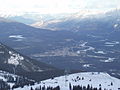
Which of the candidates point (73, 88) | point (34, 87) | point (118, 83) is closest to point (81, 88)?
point (73, 88)

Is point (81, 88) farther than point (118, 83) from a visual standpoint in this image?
No

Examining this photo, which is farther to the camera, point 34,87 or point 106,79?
point 106,79

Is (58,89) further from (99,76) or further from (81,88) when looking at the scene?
(99,76)

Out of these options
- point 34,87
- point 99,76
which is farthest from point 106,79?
point 34,87

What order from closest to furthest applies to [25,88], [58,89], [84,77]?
[58,89], [25,88], [84,77]

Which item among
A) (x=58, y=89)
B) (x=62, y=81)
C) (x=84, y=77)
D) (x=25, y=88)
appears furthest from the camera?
(x=84, y=77)

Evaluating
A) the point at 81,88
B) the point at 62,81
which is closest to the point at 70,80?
the point at 62,81

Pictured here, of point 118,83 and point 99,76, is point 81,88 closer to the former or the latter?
point 118,83

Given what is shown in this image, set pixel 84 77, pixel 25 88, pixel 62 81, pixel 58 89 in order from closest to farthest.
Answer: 1. pixel 58 89
2. pixel 25 88
3. pixel 62 81
4. pixel 84 77

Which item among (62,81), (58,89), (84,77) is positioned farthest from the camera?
(84,77)
